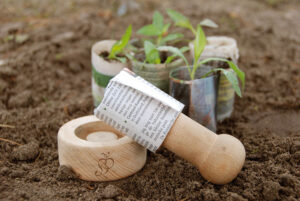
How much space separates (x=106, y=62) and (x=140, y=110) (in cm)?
61

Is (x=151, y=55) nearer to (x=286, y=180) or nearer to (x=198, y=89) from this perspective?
(x=198, y=89)

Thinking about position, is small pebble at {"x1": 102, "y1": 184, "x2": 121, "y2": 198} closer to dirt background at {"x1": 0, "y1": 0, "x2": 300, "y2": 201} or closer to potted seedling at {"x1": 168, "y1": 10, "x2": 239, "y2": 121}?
dirt background at {"x1": 0, "y1": 0, "x2": 300, "y2": 201}

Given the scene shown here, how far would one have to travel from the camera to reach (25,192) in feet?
4.77

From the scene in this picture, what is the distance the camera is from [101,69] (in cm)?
203

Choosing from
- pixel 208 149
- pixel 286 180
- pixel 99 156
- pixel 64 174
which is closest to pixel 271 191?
pixel 286 180

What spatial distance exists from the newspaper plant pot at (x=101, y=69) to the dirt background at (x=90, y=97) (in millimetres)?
167

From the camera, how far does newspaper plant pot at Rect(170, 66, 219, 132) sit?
1733mm

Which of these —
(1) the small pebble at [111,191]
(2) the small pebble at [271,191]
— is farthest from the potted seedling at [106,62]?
(2) the small pebble at [271,191]

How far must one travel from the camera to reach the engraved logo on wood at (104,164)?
154 centimetres

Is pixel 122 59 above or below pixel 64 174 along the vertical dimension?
above

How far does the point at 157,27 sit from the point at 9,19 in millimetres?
2016

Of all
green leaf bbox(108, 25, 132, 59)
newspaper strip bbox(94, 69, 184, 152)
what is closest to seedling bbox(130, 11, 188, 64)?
green leaf bbox(108, 25, 132, 59)

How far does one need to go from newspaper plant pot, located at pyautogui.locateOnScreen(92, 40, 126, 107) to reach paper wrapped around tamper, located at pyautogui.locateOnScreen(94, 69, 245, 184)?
1.65 ft

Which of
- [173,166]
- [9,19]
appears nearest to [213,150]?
[173,166]
